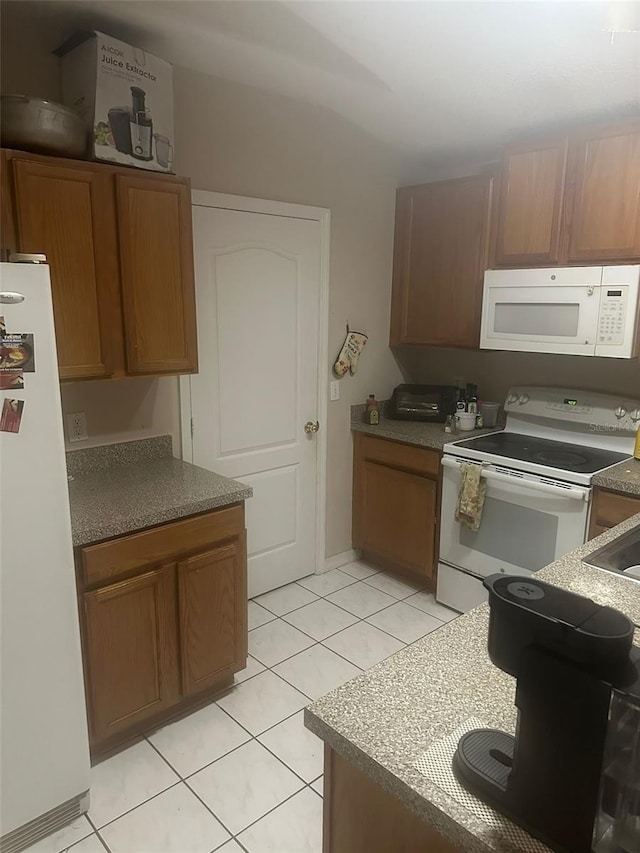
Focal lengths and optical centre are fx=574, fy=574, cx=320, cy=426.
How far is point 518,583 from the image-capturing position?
2.84 feet

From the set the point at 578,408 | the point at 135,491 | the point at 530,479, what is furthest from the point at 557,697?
the point at 578,408

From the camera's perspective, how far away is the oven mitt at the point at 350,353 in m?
3.34

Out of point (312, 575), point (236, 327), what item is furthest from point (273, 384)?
point (312, 575)

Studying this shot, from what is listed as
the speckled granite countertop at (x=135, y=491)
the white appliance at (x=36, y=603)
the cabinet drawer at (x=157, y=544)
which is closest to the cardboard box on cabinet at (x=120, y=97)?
the white appliance at (x=36, y=603)

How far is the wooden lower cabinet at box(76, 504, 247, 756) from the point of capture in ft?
6.40

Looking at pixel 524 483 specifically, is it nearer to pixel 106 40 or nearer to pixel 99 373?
pixel 99 373

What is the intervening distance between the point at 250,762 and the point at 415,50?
8.98ft

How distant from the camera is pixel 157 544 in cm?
205

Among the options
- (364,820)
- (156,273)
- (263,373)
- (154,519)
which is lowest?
(364,820)

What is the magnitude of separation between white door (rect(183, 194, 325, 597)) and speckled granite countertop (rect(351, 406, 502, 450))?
28cm

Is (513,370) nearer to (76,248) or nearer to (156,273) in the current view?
(156,273)

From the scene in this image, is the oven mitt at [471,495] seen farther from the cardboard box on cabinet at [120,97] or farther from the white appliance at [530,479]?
the cardboard box on cabinet at [120,97]

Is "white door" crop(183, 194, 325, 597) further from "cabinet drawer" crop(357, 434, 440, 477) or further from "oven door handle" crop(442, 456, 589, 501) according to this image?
"oven door handle" crop(442, 456, 589, 501)

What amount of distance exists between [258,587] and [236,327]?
4.79 feet
